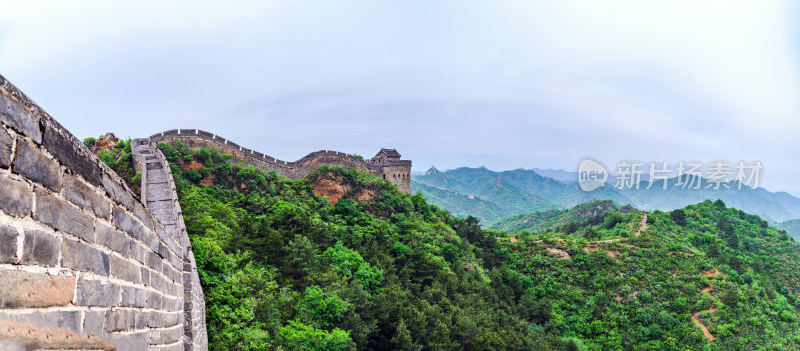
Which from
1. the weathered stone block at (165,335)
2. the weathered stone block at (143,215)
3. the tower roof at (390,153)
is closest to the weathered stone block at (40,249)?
the weathered stone block at (143,215)

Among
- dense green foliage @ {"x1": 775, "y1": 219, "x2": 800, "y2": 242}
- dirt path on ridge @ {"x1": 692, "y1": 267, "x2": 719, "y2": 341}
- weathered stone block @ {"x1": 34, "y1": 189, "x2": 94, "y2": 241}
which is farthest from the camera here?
dense green foliage @ {"x1": 775, "y1": 219, "x2": 800, "y2": 242}

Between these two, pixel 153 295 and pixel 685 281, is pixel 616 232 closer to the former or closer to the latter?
pixel 685 281

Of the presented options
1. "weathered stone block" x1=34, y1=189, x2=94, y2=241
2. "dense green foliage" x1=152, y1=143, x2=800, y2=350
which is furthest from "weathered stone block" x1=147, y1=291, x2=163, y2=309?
"dense green foliage" x1=152, y1=143, x2=800, y2=350

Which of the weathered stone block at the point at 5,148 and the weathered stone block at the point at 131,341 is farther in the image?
the weathered stone block at the point at 131,341

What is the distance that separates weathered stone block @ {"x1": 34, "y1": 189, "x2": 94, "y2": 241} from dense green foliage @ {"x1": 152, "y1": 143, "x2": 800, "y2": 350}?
8332 mm

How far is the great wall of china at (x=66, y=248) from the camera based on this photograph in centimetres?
179

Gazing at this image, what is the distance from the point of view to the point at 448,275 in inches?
911

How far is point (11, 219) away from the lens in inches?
70.1

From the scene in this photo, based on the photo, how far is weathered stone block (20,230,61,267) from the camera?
1.86 metres

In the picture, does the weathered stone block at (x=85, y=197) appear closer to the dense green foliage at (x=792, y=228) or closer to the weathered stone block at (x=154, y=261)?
the weathered stone block at (x=154, y=261)

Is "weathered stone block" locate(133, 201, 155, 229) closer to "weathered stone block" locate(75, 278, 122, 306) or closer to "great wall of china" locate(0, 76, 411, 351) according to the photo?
"great wall of china" locate(0, 76, 411, 351)

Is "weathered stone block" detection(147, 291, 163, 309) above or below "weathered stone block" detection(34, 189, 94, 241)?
below

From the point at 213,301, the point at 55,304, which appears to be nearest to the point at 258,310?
the point at 213,301

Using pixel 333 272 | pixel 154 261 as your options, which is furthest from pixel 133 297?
pixel 333 272
